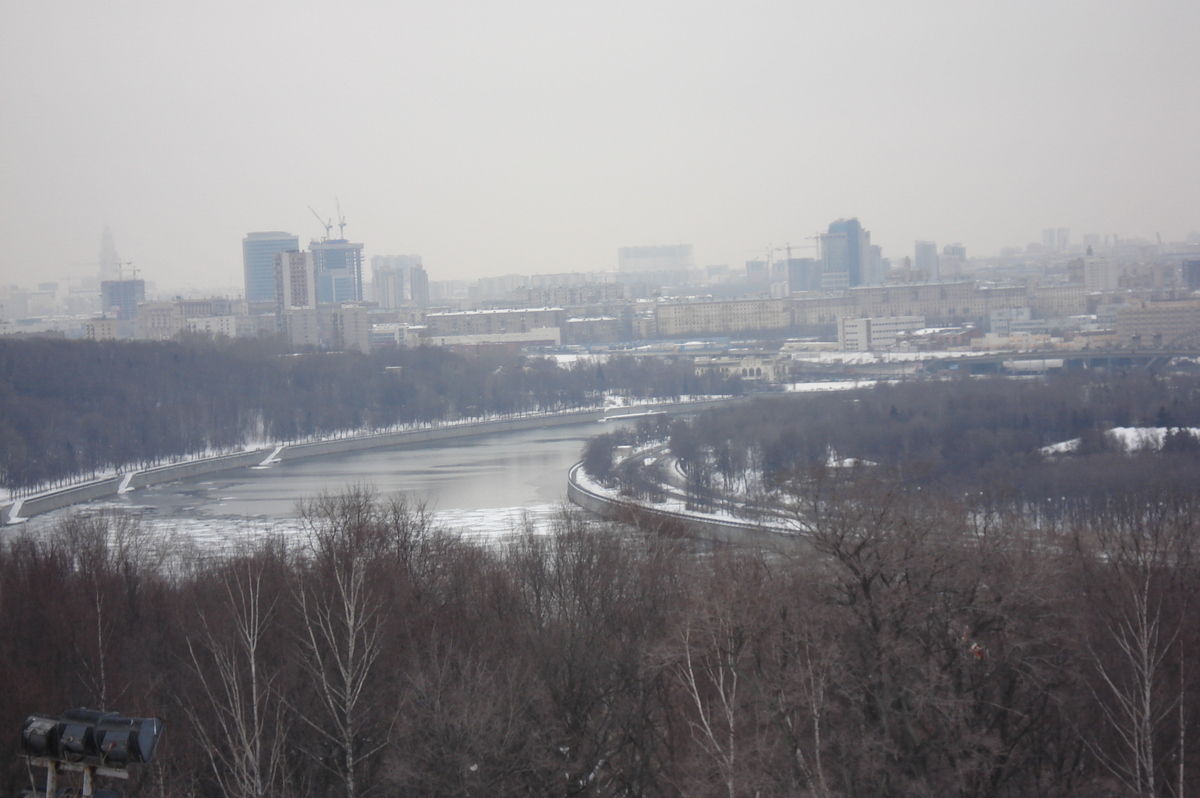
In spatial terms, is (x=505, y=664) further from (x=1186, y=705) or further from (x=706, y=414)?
(x=706, y=414)

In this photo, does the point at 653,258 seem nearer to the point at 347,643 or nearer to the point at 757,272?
the point at 757,272

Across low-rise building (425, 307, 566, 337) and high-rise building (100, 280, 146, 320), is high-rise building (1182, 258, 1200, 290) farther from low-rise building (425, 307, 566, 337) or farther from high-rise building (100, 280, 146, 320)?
high-rise building (100, 280, 146, 320)

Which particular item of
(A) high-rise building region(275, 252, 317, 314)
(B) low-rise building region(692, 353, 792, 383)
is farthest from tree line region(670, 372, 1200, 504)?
(A) high-rise building region(275, 252, 317, 314)

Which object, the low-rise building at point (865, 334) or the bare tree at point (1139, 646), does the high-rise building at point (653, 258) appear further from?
the bare tree at point (1139, 646)

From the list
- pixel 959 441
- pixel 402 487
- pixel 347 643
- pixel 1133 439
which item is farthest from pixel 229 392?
pixel 347 643

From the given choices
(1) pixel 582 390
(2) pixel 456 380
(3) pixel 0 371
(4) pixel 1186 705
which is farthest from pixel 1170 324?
(4) pixel 1186 705
